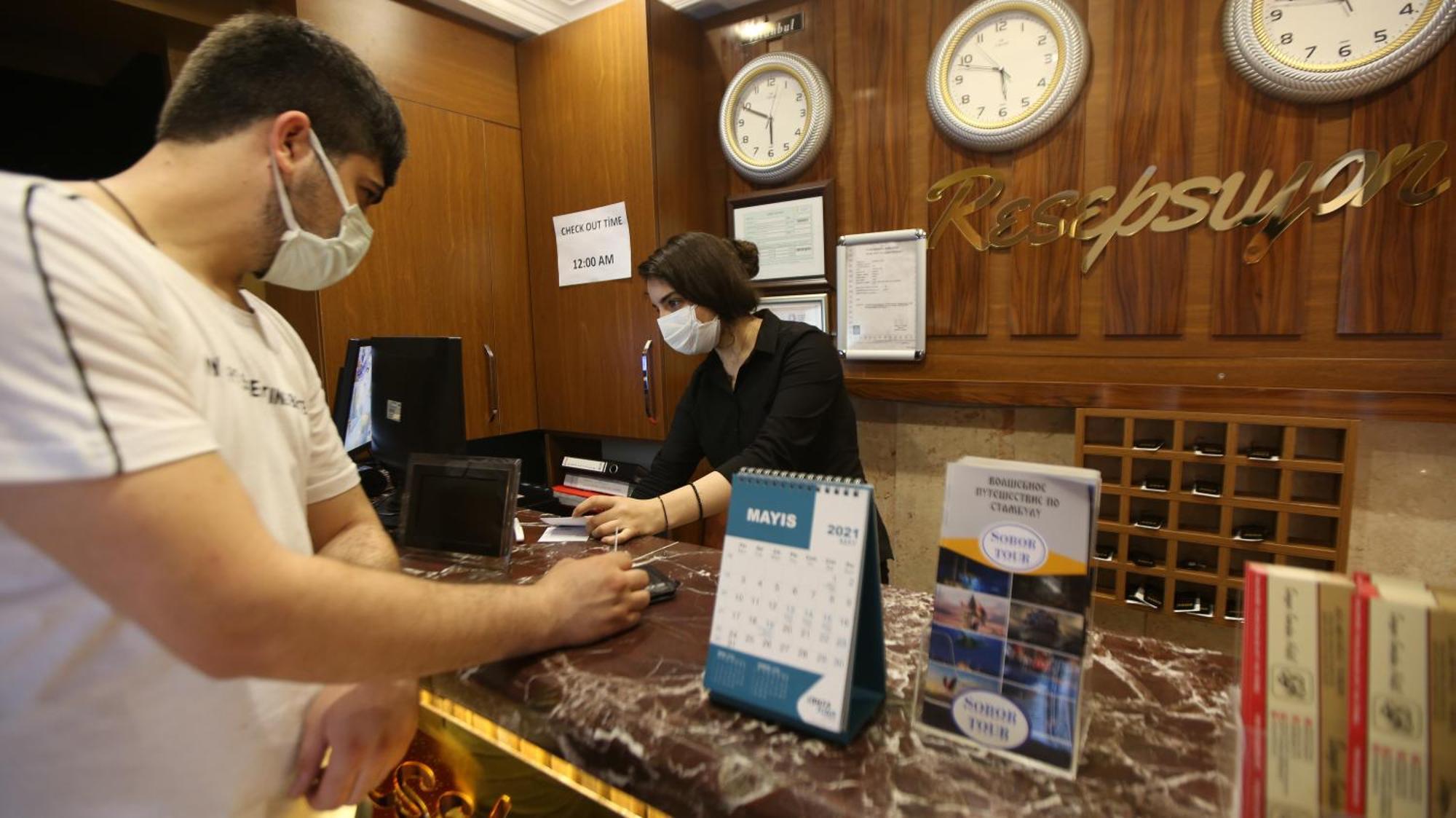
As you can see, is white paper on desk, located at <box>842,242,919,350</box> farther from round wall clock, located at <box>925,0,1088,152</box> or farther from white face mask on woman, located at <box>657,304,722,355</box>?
white face mask on woman, located at <box>657,304,722,355</box>

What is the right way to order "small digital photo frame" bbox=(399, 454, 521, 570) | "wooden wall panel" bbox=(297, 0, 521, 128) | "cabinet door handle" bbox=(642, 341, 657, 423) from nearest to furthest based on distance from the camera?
"small digital photo frame" bbox=(399, 454, 521, 570), "wooden wall panel" bbox=(297, 0, 521, 128), "cabinet door handle" bbox=(642, 341, 657, 423)

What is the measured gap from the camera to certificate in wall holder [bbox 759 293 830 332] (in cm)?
249

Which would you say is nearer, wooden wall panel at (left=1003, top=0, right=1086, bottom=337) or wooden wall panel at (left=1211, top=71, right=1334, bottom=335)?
wooden wall panel at (left=1211, top=71, right=1334, bottom=335)

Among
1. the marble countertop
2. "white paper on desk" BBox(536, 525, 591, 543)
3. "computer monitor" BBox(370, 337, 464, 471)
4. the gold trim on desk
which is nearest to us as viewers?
the marble countertop

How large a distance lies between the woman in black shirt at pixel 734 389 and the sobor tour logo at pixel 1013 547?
36.2 inches

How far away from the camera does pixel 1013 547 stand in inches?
26.2

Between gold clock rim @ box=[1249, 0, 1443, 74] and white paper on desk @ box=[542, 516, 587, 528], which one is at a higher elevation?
gold clock rim @ box=[1249, 0, 1443, 74]

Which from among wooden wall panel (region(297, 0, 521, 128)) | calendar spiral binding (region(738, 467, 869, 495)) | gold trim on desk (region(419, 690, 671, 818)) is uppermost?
wooden wall panel (region(297, 0, 521, 128))

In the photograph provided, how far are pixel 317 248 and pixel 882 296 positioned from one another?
1816 mm

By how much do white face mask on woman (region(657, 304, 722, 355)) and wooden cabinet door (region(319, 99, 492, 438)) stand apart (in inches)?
41.6

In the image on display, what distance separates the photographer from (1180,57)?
72.8 inches

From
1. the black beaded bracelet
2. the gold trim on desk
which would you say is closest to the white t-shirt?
the gold trim on desk

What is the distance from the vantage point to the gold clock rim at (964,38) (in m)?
1.97

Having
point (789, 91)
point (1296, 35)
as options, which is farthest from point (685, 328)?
point (1296, 35)
